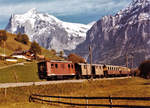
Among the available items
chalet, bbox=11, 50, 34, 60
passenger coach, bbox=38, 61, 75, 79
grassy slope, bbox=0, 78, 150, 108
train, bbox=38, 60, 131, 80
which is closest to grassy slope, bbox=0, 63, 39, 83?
passenger coach, bbox=38, 61, 75, 79

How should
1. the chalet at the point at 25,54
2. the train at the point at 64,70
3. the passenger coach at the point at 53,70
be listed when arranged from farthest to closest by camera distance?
the chalet at the point at 25,54 → the train at the point at 64,70 → the passenger coach at the point at 53,70

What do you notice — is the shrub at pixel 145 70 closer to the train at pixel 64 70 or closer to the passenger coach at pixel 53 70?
the train at pixel 64 70

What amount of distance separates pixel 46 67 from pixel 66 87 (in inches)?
347

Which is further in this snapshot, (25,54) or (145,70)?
(25,54)

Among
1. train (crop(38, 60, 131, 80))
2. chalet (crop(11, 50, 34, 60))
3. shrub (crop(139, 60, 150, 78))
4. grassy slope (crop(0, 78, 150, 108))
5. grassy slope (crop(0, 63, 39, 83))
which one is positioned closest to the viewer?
grassy slope (crop(0, 78, 150, 108))

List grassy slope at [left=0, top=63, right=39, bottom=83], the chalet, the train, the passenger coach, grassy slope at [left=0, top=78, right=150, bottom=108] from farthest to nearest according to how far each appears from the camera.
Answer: the chalet
grassy slope at [left=0, top=63, right=39, bottom=83]
the train
the passenger coach
grassy slope at [left=0, top=78, right=150, bottom=108]

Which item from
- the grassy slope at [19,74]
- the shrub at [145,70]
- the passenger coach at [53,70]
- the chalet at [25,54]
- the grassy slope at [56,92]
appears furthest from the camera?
the chalet at [25,54]

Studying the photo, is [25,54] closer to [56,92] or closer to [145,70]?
[145,70]

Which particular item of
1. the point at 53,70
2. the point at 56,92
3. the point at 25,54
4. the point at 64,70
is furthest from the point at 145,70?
the point at 56,92

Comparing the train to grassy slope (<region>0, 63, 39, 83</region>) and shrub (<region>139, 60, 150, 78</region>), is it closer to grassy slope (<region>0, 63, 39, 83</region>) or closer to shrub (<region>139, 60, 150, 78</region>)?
grassy slope (<region>0, 63, 39, 83</region>)

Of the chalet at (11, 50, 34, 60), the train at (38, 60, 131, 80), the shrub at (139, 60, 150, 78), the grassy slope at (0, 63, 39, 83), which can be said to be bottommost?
the shrub at (139, 60, 150, 78)

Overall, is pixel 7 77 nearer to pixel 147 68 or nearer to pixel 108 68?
pixel 108 68

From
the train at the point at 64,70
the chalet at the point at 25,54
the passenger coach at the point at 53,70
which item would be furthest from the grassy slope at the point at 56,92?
the chalet at the point at 25,54

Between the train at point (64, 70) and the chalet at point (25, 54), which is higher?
the train at point (64, 70)
